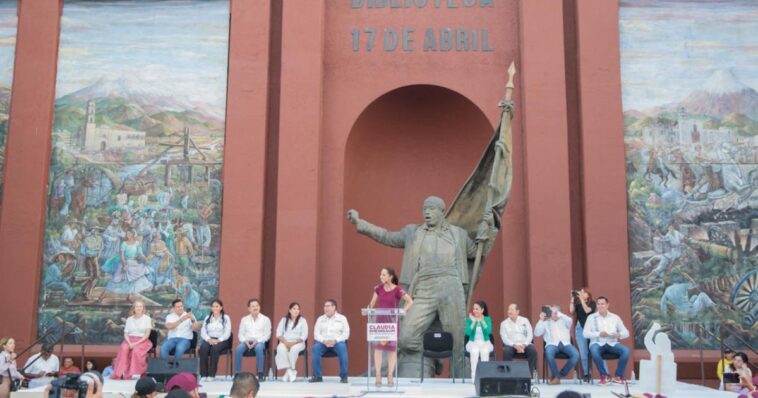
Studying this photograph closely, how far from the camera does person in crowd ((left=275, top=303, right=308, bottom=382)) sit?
1153 cm

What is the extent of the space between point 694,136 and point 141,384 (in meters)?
11.3

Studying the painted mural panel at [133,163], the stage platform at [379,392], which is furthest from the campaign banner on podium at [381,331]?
the painted mural panel at [133,163]

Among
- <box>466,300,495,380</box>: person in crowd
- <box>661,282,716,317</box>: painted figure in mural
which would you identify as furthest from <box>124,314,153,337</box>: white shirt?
<box>661,282,716,317</box>: painted figure in mural

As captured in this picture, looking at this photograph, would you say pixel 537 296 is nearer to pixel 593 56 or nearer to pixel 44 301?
pixel 593 56

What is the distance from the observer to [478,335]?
10.8 metres

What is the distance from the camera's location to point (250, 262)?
45.7 ft

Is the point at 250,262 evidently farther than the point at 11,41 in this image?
No

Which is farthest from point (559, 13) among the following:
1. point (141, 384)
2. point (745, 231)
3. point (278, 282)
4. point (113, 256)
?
point (141, 384)

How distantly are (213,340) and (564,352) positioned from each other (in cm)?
460

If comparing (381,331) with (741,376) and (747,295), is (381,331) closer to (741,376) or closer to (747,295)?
(741,376)

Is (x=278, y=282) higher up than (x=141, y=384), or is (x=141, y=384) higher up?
(x=278, y=282)

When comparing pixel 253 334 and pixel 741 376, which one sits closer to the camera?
pixel 741 376

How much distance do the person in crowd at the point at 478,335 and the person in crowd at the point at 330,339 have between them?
5.40 feet

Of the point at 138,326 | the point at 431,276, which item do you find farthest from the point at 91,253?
the point at 431,276
